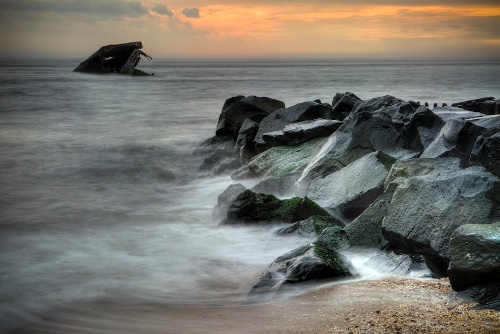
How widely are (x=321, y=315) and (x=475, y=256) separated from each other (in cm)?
129

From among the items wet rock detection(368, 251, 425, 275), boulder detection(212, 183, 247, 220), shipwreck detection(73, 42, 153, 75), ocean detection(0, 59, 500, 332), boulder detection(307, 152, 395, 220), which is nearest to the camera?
wet rock detection(368, 251, 425, 275)

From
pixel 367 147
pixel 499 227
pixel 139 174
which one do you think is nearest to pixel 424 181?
pixel 499 227

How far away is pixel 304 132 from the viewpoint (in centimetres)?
1044

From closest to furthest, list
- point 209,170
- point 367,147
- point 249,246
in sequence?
point 249,246
point 367,147
point 209,170

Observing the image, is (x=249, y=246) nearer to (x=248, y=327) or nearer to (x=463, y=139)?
(x=248, y=327)

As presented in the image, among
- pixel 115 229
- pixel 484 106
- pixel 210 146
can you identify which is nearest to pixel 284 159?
pixel 115 229

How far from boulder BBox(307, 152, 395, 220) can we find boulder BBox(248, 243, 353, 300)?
4.72 ft

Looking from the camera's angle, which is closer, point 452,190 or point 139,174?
point 452,190

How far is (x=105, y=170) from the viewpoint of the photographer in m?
13.4

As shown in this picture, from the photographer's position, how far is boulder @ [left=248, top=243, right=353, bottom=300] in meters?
5.33

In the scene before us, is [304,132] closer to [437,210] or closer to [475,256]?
[437,210]

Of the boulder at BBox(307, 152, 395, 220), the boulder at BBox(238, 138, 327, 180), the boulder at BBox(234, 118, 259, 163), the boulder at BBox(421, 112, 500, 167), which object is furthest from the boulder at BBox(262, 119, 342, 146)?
the boulder at BBox(421, 112, 500, 167)

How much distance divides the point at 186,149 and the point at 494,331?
12.5 meters

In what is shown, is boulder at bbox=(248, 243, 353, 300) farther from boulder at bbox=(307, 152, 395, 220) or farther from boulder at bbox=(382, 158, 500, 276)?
boulder at bbox=(307, 152, 395, 220)
